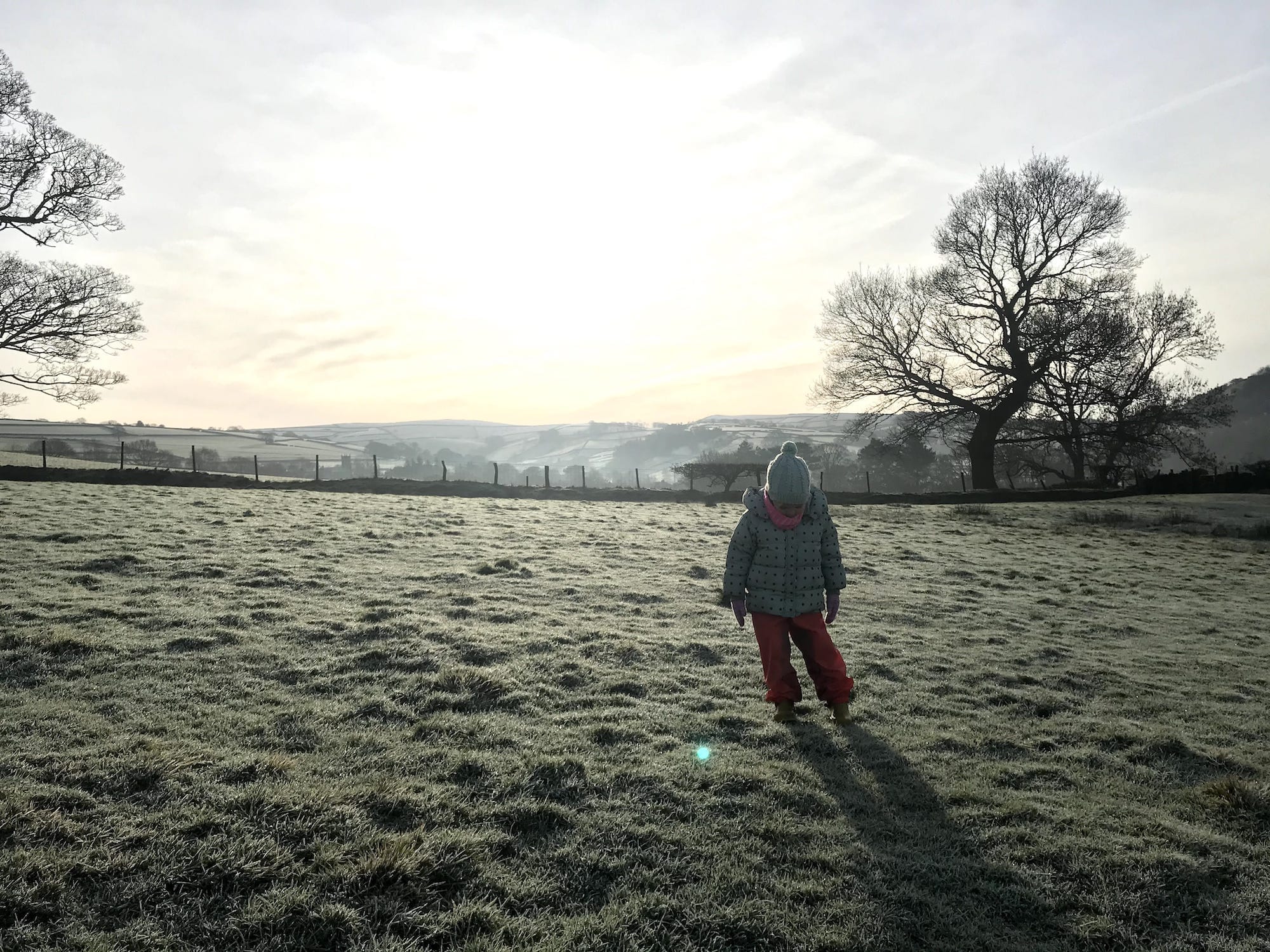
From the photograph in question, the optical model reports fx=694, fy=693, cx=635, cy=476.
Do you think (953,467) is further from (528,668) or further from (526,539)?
(528,668)

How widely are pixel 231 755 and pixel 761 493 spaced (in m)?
4.45

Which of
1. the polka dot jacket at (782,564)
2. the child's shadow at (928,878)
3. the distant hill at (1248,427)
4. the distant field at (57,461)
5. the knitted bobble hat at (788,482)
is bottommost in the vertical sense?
the child's shadow at (928,878)

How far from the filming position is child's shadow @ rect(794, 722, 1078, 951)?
311cm

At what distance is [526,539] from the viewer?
618 inches

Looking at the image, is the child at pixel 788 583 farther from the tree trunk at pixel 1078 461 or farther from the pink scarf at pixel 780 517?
the tree trunk at pixel 1078 461

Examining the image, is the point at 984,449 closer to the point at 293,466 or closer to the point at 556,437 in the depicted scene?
the point at 293,466

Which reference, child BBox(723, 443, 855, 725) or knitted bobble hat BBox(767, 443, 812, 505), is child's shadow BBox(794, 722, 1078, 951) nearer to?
→ child BBox(723, 443, 855, 725)

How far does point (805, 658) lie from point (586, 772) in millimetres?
2193

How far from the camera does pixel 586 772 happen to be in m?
4.67

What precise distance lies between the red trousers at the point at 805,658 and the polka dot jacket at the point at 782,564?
0.13 m

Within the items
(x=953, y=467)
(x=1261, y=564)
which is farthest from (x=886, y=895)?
(x=953, y=467)

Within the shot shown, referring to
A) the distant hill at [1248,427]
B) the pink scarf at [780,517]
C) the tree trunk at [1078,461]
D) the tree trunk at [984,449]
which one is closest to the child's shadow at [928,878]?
the pink scarf at [780,517]

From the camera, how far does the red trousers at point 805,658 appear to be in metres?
5.82

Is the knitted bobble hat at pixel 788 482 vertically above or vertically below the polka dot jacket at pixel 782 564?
above
